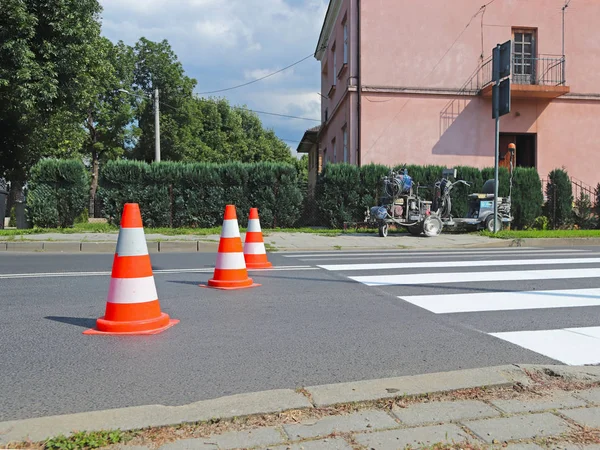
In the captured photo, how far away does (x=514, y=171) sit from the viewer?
17.0m

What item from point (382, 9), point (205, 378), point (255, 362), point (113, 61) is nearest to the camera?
point (205, 378)

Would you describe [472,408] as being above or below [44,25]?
below

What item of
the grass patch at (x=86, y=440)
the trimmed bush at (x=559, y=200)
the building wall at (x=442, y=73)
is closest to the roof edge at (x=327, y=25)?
the building wall at (x=442, y=73)

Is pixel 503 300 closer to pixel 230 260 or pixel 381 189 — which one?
pixel 230 260

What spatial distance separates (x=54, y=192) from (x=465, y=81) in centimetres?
1472

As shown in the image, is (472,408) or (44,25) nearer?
(472,408)

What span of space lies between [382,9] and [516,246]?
1073 centimetres

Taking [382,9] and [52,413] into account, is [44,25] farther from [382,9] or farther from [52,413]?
[52,413]

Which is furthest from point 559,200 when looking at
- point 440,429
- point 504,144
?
point 440,429

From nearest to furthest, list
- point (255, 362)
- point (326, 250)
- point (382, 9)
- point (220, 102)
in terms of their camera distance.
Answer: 1. point (255, 362)
2. point (326, 250)
3. point (382, 9)
4. point (220, 102)

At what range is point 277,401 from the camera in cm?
250

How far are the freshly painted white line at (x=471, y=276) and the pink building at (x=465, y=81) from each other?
39.7 ft

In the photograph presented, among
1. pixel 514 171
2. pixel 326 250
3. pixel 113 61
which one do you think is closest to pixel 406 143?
pixel 514 171

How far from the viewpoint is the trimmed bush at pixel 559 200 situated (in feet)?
56.2
